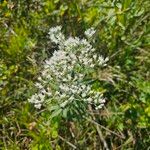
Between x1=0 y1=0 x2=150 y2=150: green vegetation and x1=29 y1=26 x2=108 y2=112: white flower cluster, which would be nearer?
x1=29 y1=26 x2=108 y2=112: white flower cluster

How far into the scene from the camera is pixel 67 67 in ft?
9.23

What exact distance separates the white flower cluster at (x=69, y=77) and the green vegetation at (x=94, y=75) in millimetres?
154

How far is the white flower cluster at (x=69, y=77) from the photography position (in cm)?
273

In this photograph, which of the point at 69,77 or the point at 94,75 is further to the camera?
the point at 94,75

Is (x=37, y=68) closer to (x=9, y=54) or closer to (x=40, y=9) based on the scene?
(x=9, y=54)

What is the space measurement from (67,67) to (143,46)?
660 millimetres

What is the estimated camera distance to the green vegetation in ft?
9.73

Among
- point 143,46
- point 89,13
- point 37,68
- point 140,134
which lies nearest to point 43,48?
point 37,68

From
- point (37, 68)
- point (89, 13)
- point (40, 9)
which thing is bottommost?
point (37, 68)

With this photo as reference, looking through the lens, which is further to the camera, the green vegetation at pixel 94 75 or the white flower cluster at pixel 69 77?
the green vegetation at pixel 94 75

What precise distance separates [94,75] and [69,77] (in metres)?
0.35

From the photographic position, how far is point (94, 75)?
307 centimetres

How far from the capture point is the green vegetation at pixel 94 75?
117 inches

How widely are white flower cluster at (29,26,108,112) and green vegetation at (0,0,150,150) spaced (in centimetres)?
15
